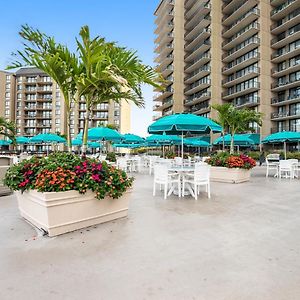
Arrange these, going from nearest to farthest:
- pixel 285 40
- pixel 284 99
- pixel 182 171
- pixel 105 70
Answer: pixel 105 70, pixel 182 171, pixel 285 40, pixel 284 99

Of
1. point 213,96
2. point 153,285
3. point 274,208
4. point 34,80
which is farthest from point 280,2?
point 34,80

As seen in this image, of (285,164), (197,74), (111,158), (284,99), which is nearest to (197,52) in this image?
(197,74)

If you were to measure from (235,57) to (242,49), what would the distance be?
2.77m

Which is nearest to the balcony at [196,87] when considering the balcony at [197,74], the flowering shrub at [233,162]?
the balcony at [197,74]

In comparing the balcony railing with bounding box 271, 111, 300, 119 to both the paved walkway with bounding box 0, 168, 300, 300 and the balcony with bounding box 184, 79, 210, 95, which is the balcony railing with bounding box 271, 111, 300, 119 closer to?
the balcony with bounding box 184, 79, 210, 95

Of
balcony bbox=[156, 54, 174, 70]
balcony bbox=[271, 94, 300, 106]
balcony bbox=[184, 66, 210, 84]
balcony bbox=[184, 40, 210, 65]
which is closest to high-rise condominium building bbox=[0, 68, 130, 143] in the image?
balcony bbox=[156, 54, 174, 70]

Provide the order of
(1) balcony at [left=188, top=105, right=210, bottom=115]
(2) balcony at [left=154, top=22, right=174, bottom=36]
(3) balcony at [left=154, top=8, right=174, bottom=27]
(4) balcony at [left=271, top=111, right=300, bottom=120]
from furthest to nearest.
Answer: (3) balcony at [left=154, top=8, right=174, bottom=27] < (2) balcony at [left=154, top=22, right=174, bottom=36] < (1) balcony at [left=188, top=105, right=210, bottom=115] < (4) balcony at [left=271, top=111, right=300, bottom=120]

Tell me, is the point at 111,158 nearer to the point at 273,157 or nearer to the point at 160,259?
the point at 273,157

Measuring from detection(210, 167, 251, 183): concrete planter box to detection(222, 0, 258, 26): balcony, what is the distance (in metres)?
38.1

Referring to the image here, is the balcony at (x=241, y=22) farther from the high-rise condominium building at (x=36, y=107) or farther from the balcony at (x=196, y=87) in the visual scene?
the high-rise condominium building at (x=36, y=107)

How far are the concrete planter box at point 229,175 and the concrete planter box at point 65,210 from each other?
23.0 feet

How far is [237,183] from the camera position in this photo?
1048 cm

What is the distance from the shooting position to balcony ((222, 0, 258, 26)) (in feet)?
126

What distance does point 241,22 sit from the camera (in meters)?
39.7
